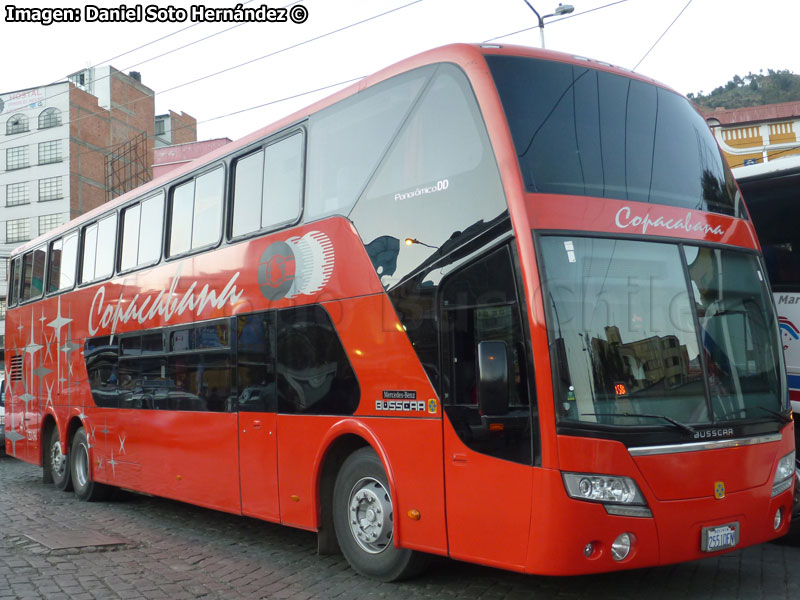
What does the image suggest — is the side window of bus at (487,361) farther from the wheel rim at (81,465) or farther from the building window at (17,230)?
the building window at (17,230)

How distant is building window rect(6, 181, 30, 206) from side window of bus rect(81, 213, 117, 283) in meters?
50.2

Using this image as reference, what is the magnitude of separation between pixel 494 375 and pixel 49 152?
59.0 metres

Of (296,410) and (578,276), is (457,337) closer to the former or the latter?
(578,276)

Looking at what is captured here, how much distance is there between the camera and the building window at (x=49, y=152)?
5772 cm

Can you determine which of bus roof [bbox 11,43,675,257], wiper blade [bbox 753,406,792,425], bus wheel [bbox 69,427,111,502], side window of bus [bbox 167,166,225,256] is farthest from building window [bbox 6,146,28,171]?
wiper blade [bbox 753,406,792,425]

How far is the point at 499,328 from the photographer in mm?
5730

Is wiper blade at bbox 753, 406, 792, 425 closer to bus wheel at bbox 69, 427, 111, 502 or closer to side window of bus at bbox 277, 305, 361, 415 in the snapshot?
side window of bus at bbox 277, 305, 361, 415

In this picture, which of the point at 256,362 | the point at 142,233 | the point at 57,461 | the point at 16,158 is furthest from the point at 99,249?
the point at 16,158

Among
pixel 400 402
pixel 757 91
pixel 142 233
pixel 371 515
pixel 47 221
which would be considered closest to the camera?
pixel 400 402

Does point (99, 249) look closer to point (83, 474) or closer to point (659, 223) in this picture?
point (83, 474)

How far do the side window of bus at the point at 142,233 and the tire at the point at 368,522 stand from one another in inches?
183

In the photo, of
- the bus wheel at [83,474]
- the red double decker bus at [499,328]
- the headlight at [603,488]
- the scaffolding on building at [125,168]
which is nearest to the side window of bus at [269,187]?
the red double decker bus at [499,328]

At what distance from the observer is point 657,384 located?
18.2 feet

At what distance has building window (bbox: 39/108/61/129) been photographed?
58.0 metres
